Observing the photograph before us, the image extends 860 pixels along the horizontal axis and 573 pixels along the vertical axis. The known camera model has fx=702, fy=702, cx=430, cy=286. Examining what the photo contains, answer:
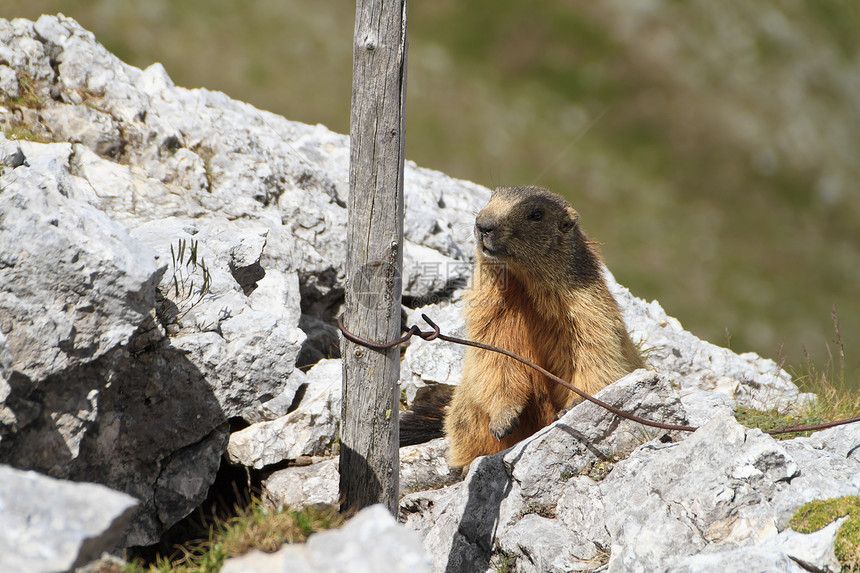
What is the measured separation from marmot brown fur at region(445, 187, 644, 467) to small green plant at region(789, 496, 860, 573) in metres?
2.13

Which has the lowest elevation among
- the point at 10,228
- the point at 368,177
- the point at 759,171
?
the point at 10,228

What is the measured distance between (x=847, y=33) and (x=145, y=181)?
29.1 meters

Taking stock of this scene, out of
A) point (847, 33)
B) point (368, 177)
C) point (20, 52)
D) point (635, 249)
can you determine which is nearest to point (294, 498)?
point (368, 177)

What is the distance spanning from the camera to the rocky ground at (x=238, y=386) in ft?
15.1

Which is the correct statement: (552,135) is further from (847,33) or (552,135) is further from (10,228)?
(10,228)

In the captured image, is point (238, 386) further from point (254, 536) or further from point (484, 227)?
point (484, 227)

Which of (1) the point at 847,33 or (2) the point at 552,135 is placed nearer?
(2) the point at 552,135

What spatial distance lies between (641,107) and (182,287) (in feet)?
75.9

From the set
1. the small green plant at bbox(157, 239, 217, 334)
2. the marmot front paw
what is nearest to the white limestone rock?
the small green plant at bbox(157, 239, 217, 334)

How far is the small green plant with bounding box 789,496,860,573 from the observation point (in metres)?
4.38

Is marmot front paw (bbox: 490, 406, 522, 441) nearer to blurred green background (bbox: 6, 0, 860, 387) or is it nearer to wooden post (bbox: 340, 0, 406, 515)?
wooden post (bbox: 340, 0, 406, 515)

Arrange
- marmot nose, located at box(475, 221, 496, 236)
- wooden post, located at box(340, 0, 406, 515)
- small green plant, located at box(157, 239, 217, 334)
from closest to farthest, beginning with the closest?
wooden post, located at box(340, 0, 406, 515), small green plant, located at box(157, 239, 217, 334), marmot nose, located at box(475, 221, 496, 236)

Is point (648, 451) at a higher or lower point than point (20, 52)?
lower

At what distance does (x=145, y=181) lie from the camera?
26.8 feet
